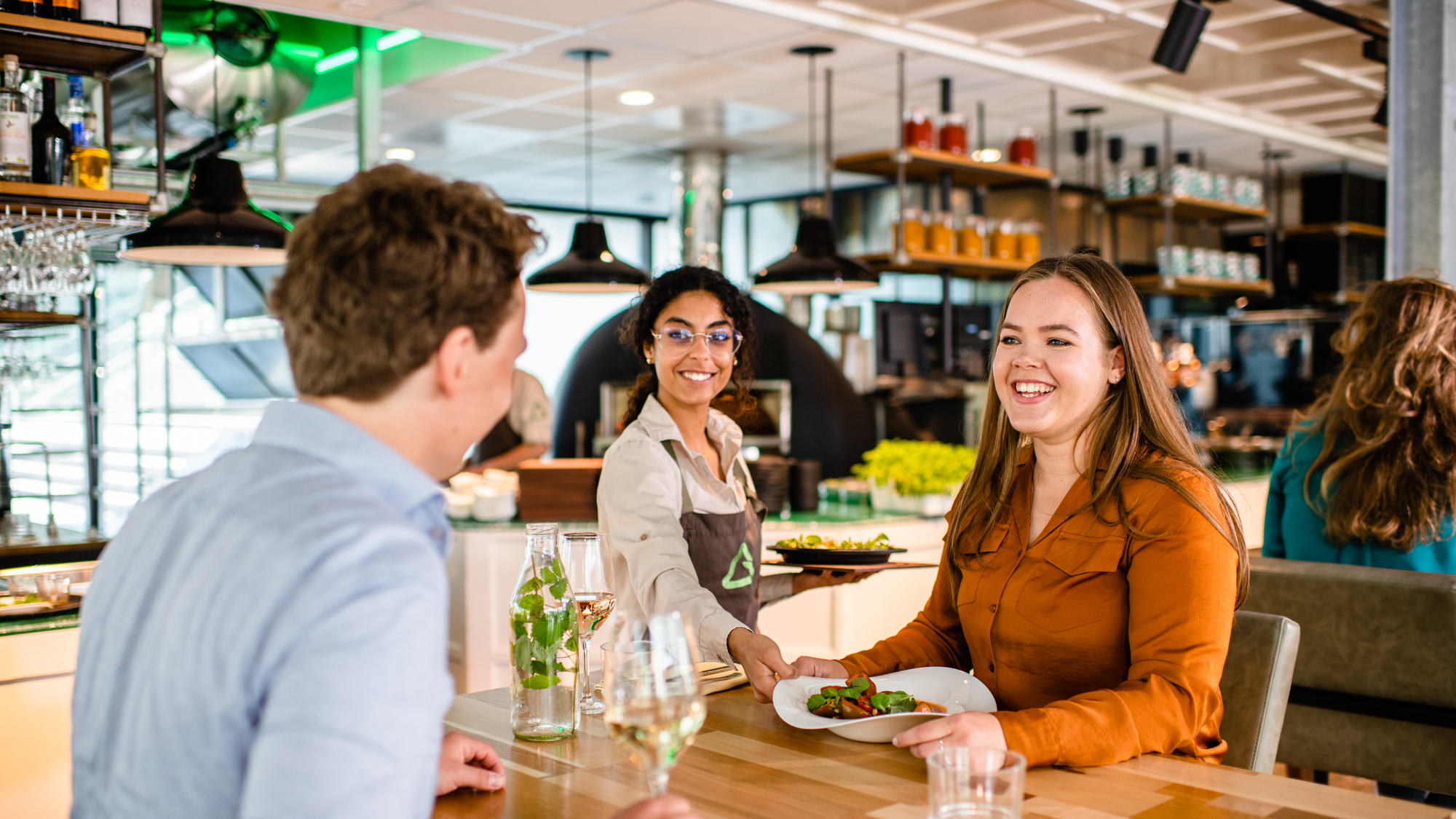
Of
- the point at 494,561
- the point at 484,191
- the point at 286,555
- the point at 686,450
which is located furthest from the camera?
the point at 494,561

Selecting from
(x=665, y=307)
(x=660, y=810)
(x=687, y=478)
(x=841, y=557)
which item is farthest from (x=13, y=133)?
(x=660, y=810)

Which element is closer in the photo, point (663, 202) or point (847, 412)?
point (847, 412)

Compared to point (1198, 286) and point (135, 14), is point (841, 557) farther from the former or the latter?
point (1198, 286)

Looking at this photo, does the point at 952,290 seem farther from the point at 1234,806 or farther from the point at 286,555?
the point at 286,555

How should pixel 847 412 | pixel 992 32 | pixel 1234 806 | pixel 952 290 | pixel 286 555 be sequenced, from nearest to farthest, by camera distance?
pixel 286 555
pixel 1234 806
pixel 992 32
pixel 847 412
pixel 952 290

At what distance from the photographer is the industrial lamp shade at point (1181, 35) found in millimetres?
4633

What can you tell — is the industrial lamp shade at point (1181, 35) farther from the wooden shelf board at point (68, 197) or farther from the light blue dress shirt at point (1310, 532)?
the wooden shelf board at point (68, 197)

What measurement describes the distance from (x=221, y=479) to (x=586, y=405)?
6544 mm

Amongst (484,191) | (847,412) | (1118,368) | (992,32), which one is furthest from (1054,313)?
(847,412)

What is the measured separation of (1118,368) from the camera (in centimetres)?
194

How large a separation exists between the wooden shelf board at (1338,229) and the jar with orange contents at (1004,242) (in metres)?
3.47

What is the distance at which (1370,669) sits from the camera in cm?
292

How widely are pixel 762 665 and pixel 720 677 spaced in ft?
0.53

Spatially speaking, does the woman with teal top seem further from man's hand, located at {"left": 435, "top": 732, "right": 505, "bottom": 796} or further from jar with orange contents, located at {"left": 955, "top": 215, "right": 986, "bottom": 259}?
jar with orange contents, located at {"left": 955, "top": 215, "right": 986, "bottom": 259}
